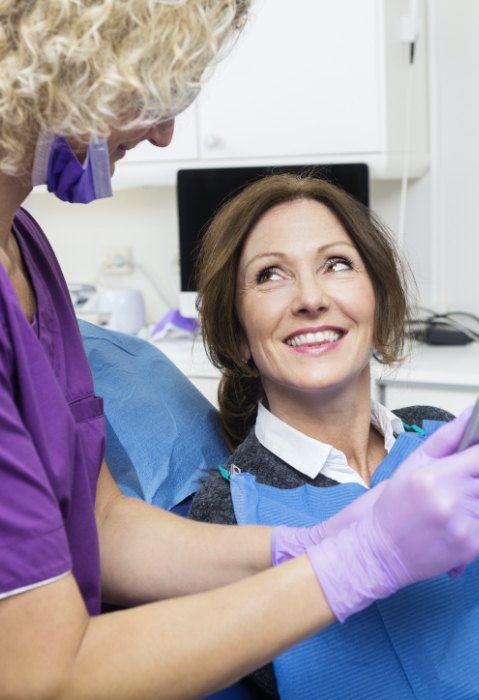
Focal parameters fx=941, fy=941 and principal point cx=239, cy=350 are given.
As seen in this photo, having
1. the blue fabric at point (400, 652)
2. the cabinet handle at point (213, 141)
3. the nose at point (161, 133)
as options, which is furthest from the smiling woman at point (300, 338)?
the cabinet handle at point (213, 141)

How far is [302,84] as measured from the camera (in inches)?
98.1

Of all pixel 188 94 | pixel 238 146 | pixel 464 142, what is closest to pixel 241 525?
pixel 188 94

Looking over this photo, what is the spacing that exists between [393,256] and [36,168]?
78 centimetres

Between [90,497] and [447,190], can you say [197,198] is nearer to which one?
[447,190]

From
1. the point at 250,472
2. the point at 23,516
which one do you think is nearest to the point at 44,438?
the point at 23,516

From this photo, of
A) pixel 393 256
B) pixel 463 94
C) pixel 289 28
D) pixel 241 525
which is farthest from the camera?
pixel 463 94

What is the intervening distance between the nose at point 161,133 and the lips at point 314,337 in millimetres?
452

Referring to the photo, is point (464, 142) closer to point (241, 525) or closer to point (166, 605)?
point (241, 525)

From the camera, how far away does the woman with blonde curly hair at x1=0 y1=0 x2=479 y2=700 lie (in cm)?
85

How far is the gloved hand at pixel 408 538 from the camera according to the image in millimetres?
→ 942

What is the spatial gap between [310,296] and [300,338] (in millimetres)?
67

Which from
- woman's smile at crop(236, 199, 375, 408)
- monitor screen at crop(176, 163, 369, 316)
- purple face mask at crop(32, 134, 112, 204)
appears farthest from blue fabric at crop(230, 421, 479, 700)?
monitor screen at crop(176, 163, 369, 316)

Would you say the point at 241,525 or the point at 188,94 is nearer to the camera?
the point at 188,94

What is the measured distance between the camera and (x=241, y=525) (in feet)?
4.20
